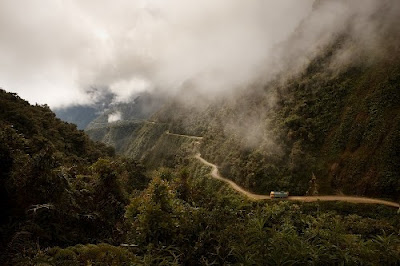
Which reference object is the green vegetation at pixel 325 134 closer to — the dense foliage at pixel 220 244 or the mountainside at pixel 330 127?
the mountainside at pixel 330 127

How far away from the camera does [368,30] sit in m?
83.6

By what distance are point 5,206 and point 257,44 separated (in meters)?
158

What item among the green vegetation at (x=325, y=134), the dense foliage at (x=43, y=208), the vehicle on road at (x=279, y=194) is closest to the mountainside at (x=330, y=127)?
the green vegetation at (x=325, y=134)

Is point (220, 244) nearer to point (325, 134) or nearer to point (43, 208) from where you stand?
point (43, 208)

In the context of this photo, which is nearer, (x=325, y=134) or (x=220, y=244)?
(x=220, y=244)

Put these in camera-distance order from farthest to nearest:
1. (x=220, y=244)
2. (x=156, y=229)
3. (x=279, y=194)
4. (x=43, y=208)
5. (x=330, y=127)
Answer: (x=330, y=127)
(x=279, y=194)
(x=43, y=208)
(x=156, y=229)
(x=220, y=244)

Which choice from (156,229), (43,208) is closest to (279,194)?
(43,208)

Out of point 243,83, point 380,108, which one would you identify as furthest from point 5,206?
point 243,83

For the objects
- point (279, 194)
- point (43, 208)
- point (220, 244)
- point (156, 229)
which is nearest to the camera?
point (220, 244)

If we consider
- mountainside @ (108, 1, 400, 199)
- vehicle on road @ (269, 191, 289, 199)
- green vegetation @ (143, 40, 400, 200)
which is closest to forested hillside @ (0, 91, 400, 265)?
vehicle on road @ (269, 191, 289, 199)

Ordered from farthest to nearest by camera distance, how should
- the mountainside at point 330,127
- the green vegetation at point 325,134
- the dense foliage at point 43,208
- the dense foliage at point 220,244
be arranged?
the mountainside at point 330,127
the green vegetation at point 325,134
the dense foliage at point 43,208
the dense foliage at point 220,244

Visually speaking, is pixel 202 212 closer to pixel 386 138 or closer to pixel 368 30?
pixel 386 138

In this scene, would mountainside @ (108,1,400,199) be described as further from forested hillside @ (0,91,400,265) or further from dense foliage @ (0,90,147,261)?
dense foliage @ (0,90,147,261)

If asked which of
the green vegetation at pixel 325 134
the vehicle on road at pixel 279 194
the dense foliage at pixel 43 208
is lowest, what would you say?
the dense foliage at pixel 43 208
